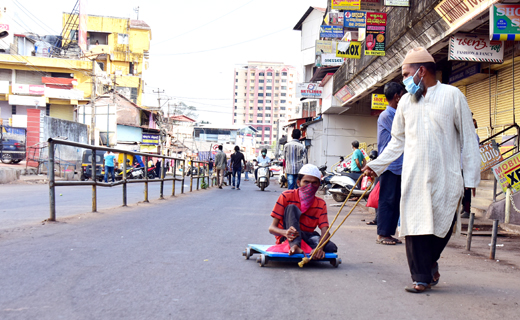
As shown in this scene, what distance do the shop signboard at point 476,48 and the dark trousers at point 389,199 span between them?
→ 5.21 m

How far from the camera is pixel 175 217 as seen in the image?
839 cm

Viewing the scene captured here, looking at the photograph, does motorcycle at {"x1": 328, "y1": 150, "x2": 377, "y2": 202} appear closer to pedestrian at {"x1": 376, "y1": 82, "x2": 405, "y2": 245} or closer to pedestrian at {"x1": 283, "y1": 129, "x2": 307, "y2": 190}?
pedestrian at {"x1": 283, "y1": 129, "x2": 307, "y2": 190}

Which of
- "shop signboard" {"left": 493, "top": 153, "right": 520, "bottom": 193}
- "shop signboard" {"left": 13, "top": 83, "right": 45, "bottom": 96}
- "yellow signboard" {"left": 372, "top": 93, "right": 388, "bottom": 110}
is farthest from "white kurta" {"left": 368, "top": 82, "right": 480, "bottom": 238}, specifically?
"shop signboard" {"left": 13, "top": 83, "right": 45, "bottom": 96}

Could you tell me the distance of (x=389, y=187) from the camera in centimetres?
611

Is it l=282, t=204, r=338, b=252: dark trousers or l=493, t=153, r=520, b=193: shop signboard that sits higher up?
l=493, t=153, r=520, b=193: shop signboard

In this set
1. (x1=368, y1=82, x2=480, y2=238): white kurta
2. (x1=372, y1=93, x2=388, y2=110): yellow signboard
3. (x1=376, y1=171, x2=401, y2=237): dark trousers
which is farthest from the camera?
(x1=372, y1=93, x2=388, y2=110): yellow signboard

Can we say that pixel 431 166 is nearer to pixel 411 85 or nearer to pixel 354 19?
pixel 411 85

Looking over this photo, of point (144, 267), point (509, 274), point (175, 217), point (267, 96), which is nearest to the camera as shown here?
point (144, 267)

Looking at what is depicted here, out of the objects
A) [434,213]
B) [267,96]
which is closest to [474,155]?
[434,213]

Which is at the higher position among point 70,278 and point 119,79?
point 119,79

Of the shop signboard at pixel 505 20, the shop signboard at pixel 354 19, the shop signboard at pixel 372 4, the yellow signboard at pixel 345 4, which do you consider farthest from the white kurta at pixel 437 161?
the shop signboard at pixel 372 4

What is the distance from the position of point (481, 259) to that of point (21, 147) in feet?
102

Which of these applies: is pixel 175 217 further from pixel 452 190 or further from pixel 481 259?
pixel 452 190

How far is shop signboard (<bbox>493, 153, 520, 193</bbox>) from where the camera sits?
7367mm
